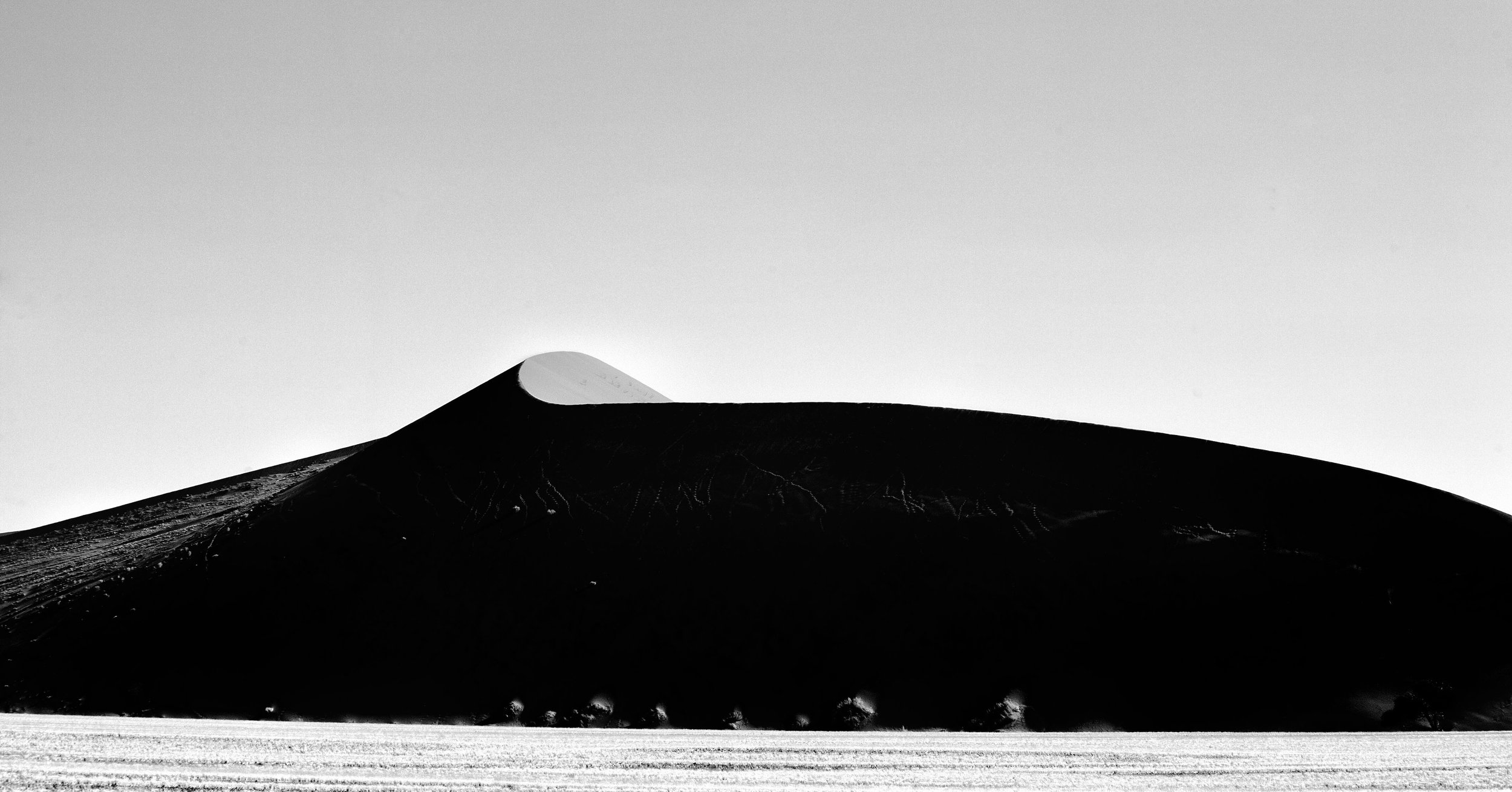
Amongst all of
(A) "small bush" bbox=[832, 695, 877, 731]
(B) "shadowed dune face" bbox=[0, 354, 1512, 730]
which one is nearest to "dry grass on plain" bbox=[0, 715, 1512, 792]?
(A) "small bush" bbox=[832, 695, 877, 731]

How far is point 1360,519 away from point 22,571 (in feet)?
111

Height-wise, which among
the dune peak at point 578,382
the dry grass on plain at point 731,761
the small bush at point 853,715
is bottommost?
the small bush at point 853,715

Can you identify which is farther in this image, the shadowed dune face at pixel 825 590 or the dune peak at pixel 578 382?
the dune peak at pixel 578 382

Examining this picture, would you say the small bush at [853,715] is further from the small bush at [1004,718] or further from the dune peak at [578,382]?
the dune peak at [578,382]

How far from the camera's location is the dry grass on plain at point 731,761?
9.70 m

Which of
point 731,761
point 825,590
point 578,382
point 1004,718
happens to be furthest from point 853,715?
point 578,382

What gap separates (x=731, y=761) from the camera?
1146 centimetres

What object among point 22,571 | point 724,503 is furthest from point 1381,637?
point 22,571

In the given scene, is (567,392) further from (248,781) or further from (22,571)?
(248,781)

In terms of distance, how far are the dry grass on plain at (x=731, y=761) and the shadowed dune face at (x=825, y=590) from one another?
239 centimetres

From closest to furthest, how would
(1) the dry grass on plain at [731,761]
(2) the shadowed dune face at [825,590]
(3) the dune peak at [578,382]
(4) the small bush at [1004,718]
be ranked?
(1) the dry grass on plain at [731,761] → (4) the small bush at [1004,718] → (2) the shadowed dune face at [825,590] → (3) the dune peak at [578,382]

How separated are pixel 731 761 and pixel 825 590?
9.48 metres

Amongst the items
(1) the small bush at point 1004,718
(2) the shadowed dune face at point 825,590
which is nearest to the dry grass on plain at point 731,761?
(1) the small bush at point 1004,718

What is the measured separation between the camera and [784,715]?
59.4ft
